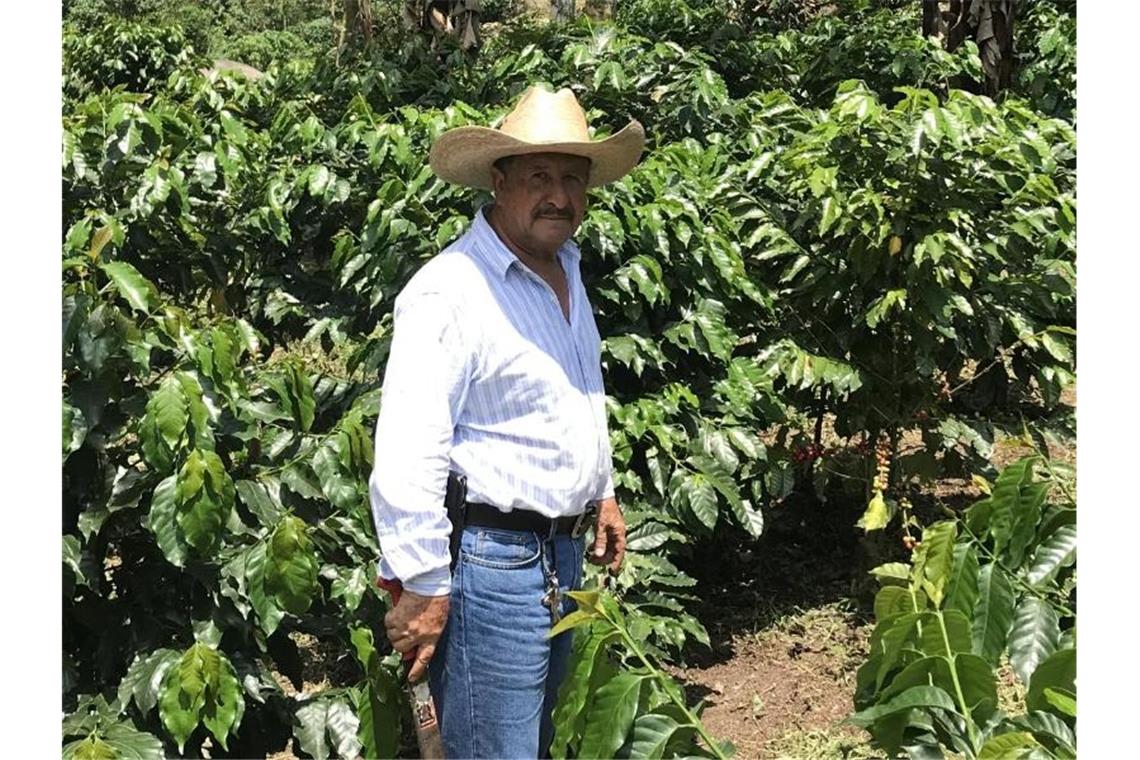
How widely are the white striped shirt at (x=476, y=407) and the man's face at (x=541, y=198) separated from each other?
51 millimetres

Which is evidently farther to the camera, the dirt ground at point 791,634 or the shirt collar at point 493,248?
the dirt ground at point 791,634

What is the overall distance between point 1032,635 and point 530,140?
4.32 feet

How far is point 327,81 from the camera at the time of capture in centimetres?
627

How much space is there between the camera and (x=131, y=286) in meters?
2.49

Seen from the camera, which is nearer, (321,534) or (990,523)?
(990,523)

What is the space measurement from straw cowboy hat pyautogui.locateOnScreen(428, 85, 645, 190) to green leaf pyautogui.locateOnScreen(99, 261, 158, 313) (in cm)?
63

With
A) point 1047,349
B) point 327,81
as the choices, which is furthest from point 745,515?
point 327,81

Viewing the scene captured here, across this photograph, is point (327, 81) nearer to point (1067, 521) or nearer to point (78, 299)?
point (78, 299)

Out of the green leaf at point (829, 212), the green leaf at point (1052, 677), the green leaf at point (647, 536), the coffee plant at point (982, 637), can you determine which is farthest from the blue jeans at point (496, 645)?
the green leaf at point (829, 212)

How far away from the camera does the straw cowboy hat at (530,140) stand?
259cm

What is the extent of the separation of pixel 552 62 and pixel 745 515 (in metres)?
2.53

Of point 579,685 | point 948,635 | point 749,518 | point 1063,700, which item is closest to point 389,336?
point 749,518

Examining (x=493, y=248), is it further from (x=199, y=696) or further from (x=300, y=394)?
(x=199, y=696)

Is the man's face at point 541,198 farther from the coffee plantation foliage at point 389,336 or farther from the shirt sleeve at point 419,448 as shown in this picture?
the coffee plantation foliage at point 389,336
